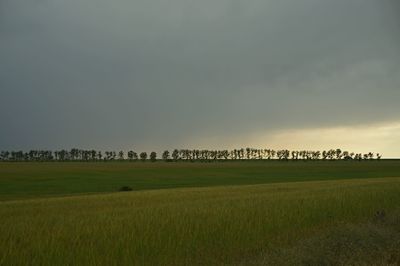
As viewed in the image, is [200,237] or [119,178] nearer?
[200,237]

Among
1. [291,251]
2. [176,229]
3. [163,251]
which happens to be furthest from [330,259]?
[176,229]

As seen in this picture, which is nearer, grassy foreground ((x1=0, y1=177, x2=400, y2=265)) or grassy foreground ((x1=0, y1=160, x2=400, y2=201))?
grassy foreground ((x1=0, y1=177, x2=400, y2=265))

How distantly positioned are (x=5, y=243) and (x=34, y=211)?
7.77m

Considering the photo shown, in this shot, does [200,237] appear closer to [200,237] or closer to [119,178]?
[200,237]

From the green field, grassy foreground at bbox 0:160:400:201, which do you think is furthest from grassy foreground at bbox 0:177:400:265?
grassy foreground at bbox 0:160:400:201

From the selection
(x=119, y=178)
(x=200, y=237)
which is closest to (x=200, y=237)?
(x=200, y=237)

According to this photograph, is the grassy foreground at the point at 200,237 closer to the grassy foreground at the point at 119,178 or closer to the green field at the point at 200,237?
the green field at the point at 200,237

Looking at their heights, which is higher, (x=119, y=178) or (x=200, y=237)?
(x=119, y=178)

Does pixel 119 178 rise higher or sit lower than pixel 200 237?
higher

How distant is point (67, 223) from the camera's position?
15.0m

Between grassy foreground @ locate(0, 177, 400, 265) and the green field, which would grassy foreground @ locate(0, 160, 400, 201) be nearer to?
grassy foreground @ locate(0, 177, 400, 265)

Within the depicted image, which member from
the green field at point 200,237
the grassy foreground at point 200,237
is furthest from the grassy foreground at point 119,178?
the green field at point 200,237

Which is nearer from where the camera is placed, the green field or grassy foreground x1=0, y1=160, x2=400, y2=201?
the green field

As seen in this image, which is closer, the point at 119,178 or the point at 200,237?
the point at 200,237
